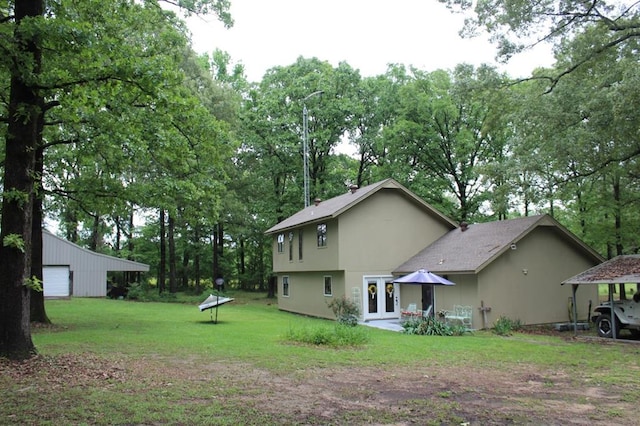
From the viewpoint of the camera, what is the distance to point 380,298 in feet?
72.7

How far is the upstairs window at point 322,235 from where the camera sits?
2324 cm

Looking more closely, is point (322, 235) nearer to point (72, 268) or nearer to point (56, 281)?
point (72, 268)

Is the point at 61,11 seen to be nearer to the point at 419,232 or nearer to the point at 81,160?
the point at 81,160

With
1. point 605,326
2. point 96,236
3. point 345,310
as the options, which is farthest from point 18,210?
point 96,236

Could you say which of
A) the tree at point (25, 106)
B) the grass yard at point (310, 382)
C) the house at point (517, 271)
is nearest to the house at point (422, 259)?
the house at point (517, 271)

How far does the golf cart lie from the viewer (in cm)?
1495

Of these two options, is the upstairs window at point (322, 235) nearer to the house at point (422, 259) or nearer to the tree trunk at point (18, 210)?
the house at point (422, 259)

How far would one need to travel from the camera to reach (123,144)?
45.5 ft

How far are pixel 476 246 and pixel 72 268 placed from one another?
27.3 m

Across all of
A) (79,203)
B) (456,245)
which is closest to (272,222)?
(456,245)

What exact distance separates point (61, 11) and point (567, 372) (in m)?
12.1

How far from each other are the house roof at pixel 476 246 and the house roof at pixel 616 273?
290 cm

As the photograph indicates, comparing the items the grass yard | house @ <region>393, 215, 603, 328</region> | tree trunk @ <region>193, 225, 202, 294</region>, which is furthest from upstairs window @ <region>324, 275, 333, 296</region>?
tree trunk @ <region>193, 225, 202, 294</region>

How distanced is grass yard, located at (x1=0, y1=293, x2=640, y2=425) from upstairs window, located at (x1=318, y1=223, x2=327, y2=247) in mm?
9680
